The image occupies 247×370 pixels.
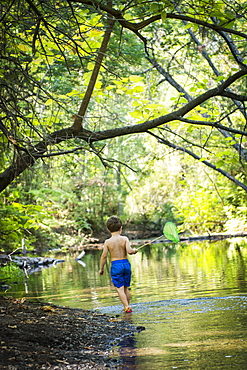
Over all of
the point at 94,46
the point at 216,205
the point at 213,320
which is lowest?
the point at 213,320

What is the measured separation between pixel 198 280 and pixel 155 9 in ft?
17.7

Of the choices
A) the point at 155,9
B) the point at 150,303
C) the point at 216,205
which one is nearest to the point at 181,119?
the point at 155,9

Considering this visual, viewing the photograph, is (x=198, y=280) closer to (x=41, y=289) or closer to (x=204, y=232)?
(x=41, y=289)

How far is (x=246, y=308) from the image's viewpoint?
5379 mm

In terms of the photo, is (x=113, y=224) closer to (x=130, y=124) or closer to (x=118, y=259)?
(x=118, y=259)

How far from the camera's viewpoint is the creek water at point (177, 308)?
3663 mm

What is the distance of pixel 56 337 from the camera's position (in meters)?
4.19

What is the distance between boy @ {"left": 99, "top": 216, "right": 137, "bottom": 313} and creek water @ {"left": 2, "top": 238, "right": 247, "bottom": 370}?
35 cm

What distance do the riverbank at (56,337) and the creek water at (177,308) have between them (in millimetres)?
202

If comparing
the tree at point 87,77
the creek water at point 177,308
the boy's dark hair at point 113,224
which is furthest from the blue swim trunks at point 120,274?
the tree at point 87,77

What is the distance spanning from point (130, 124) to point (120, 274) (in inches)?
90.9

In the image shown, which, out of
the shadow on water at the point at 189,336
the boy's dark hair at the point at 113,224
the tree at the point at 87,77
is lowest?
the shadow on water at the point at 189,336

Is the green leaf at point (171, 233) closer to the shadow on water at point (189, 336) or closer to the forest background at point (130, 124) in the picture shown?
the shadow on water at point (189, 336)

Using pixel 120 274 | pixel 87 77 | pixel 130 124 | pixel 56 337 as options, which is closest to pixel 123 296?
pixel 120 274
